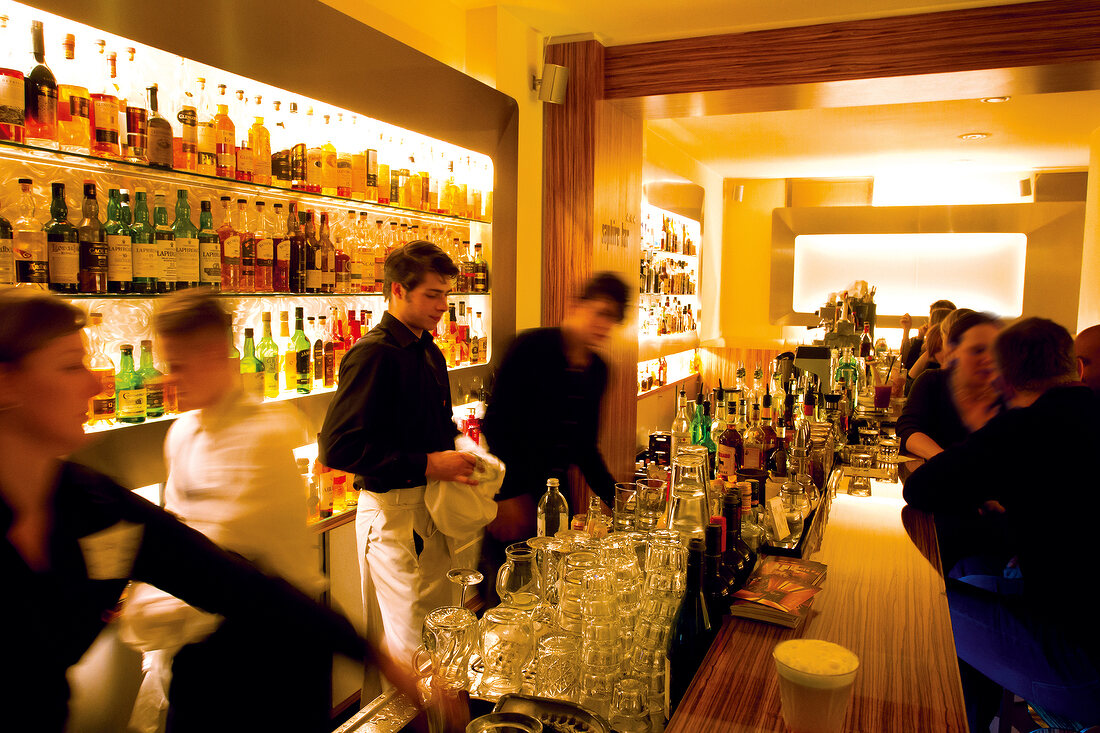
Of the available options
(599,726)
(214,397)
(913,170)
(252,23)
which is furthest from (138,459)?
(913,170)

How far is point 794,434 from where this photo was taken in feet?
10.2

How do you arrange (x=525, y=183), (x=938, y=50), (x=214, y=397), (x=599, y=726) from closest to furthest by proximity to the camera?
(x=599, y=726) → (x=214, y=397) → (x=938, y=50) → (x=525, y=183)

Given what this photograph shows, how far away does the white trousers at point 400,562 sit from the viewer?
2.69 meters

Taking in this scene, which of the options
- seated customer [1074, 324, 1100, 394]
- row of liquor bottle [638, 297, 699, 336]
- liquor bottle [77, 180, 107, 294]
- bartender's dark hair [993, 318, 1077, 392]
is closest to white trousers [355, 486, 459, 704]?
liquor bottle [77, 180, 107, 294]

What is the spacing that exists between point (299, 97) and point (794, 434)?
7.98 feet

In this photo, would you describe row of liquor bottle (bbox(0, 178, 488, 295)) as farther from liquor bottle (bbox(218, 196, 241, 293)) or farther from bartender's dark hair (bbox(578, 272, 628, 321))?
bartender's dark hair (bbox(578, 272, 628, 321))

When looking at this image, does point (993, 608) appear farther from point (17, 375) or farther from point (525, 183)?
point (525, 183)

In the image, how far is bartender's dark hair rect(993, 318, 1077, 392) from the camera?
240 centimetres

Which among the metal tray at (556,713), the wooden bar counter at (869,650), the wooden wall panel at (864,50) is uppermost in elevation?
the wooden wall panel at (864,50)

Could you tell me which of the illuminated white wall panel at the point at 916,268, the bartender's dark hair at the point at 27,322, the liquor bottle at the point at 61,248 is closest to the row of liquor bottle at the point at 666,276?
the illuminated white wall panel at the point at 916,268

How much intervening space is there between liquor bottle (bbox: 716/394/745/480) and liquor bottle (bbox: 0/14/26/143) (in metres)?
2.25

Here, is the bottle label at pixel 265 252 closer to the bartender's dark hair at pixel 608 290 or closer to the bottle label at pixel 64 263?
the bottle label at pixel 64 263

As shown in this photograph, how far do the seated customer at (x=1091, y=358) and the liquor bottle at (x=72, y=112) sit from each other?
3.77 metres

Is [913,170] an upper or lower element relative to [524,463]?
upper
